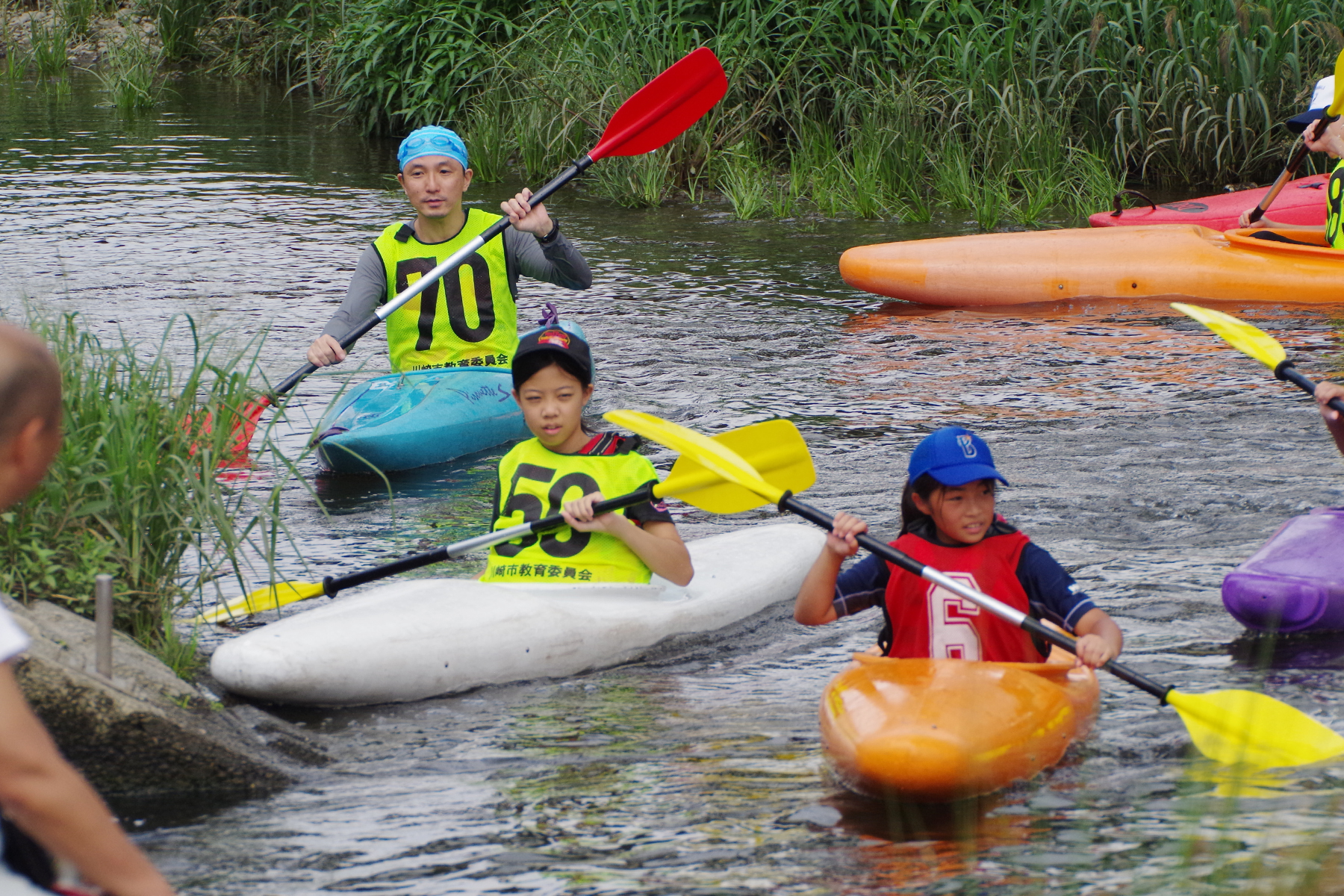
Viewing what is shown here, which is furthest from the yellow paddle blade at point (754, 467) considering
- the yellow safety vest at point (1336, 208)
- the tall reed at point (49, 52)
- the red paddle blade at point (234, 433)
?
the tall reed at point (49, 52)

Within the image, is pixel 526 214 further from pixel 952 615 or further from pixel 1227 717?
pixel 1227 717

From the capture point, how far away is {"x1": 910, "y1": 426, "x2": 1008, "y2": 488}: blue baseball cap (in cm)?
311

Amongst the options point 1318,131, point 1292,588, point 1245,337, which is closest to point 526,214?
point 1245,337

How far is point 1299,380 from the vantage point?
12.5 ft

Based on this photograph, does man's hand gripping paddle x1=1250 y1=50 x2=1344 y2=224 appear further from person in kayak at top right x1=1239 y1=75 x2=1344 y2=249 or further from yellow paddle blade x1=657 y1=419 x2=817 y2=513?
yellow paddle blade x1=657 y1=419 x2=817 y2=513

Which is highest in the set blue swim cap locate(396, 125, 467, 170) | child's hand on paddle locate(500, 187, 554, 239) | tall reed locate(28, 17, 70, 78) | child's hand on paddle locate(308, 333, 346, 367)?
tall reed locate(28, 17, 70, 78)

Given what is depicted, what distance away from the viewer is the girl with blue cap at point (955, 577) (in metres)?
3.15

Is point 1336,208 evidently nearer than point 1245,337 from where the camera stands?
No

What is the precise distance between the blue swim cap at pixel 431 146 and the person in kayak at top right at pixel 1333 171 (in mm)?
4158

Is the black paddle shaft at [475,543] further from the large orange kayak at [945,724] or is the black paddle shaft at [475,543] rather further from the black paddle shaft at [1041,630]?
the large orange kayak at [945,724]

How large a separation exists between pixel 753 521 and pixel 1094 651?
2.14 m

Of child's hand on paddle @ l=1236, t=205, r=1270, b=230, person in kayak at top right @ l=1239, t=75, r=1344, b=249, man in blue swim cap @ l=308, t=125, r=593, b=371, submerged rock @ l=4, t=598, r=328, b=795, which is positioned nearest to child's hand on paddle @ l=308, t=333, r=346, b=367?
man in blue swim cap @ l=308, t=125, r=593, b=371

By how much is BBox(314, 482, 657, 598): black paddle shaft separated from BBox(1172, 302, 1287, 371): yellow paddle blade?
1.50 m

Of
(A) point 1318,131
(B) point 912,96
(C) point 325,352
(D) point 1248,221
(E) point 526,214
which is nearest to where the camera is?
(C) point 325,352
